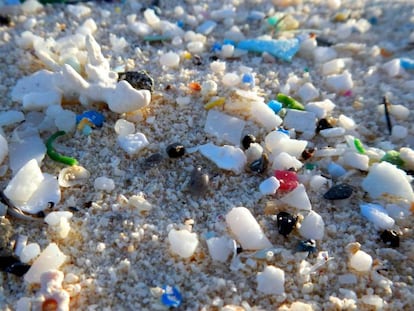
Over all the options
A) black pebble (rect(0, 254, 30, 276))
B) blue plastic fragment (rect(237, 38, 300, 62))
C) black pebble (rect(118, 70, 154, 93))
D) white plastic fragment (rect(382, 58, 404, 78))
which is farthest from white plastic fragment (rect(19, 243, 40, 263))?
white plastic fragment (rect(382, 58, 404, 78))

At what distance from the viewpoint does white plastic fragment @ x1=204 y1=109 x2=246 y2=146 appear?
168cm

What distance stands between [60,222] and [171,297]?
1.16ft

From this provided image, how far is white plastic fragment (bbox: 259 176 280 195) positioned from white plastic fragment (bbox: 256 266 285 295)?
262mm

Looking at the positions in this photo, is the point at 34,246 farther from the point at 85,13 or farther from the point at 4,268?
the point at 85,13

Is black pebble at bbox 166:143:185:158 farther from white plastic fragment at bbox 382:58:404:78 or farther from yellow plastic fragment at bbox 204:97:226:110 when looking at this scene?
white plastic fragment at bbox 382:58:404:78

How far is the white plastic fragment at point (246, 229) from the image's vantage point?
1.39m

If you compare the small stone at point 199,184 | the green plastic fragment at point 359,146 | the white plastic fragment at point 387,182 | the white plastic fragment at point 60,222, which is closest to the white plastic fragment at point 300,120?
the green plastic fragment at point 359,146

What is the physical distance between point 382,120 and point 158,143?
0.74 meters

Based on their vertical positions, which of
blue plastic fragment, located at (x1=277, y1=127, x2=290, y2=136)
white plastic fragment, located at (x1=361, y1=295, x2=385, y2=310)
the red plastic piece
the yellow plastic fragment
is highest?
the yellow plastic fragment

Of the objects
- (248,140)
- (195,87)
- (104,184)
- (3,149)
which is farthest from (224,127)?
(3,149)

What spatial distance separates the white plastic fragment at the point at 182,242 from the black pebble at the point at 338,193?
0.40 meters

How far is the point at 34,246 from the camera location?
4.46 feet

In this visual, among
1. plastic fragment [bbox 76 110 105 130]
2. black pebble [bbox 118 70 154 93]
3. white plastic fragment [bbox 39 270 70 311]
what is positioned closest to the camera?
white plastic fragment [bbox 39 270 70 311]

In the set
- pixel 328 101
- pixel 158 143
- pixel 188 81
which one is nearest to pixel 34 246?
pixel 158 143
